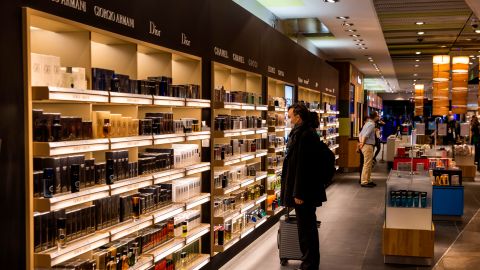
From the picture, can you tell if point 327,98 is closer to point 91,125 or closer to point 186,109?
point 186,109

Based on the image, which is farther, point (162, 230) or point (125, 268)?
point (162, 230)

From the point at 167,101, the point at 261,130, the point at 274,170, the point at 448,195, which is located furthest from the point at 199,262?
the point at 448,195

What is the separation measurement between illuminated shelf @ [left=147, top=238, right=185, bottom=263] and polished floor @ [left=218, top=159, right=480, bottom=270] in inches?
56.9

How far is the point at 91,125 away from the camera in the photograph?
3740mm

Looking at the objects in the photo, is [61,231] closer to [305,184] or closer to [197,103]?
[197,103]

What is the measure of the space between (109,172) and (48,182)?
68 centimetres

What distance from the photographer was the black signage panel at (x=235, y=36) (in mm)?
6141

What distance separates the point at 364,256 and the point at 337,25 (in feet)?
19.2

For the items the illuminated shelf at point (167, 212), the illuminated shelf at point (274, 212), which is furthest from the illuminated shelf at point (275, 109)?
the illuminated shelf at point (167, 212)

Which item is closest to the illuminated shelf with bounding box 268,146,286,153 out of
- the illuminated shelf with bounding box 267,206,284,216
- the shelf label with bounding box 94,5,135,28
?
the illuminated shelf with bounding box 267,206,284,216

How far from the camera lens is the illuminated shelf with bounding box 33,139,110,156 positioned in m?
3.17

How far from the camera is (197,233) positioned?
18.4 feet

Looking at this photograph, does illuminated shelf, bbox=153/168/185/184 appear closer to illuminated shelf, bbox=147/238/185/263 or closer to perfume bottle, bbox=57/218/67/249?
illuminated shelf, bbox=147/238/185/263

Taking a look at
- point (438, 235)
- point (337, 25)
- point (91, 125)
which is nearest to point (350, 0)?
point (337, 25)
